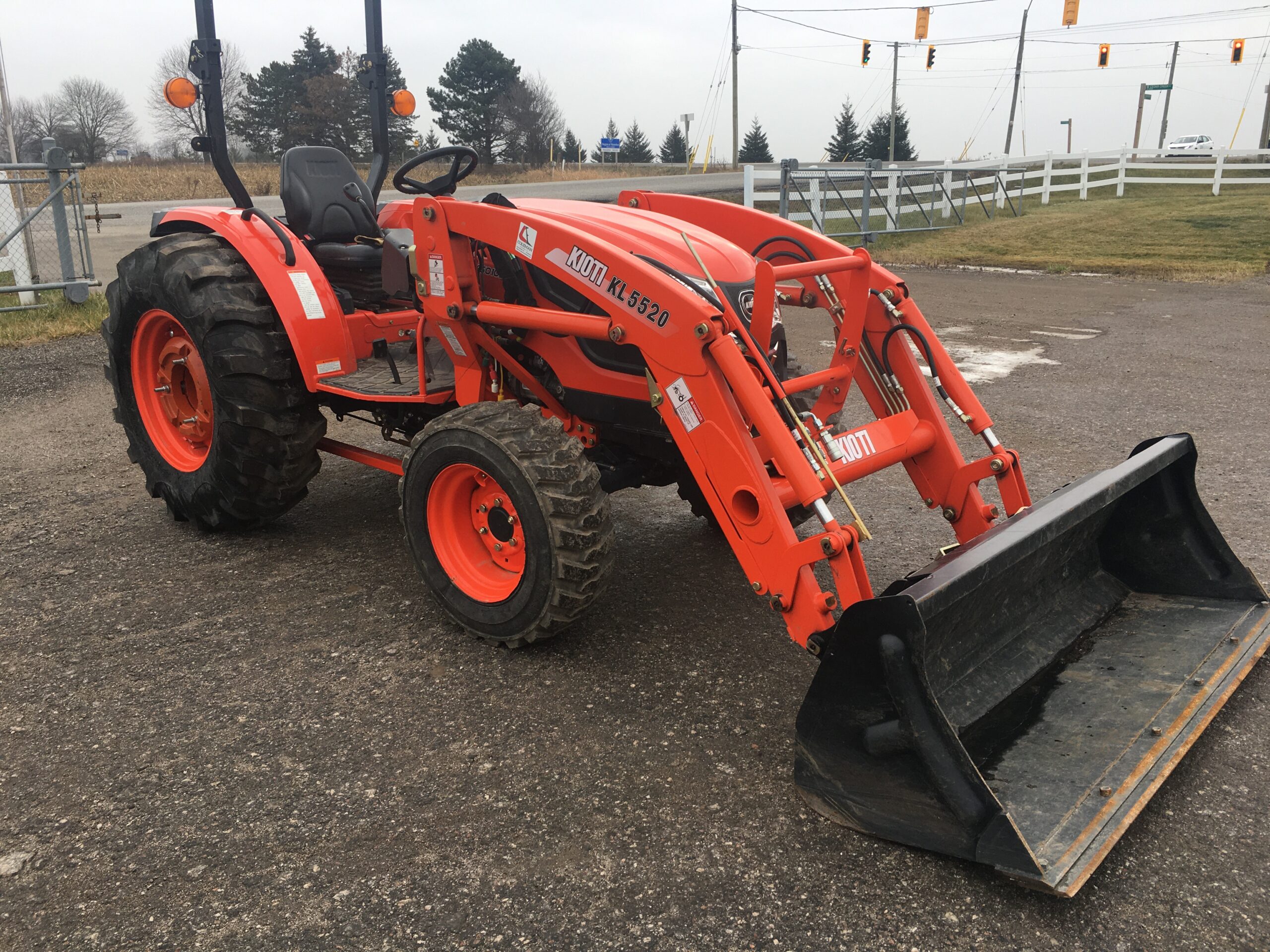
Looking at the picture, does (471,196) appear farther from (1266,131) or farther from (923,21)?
(1266,131)

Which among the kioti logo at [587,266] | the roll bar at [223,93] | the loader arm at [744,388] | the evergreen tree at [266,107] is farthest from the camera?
the evergreen tree at [266,107]

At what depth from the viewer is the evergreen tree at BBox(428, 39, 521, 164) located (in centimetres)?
4891

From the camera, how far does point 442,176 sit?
4352 mm

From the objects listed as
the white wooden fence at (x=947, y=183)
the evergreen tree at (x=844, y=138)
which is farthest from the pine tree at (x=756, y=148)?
the white wooden fence at (x=947, y=183)

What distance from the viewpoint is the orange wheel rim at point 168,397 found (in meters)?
4.77

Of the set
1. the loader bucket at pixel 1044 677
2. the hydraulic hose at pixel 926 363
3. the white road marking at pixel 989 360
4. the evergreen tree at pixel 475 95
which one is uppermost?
the evergreen tree at pixel 475 95

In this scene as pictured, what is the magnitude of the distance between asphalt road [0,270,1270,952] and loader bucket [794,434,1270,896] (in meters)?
0.13

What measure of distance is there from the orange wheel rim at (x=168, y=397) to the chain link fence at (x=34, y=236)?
5902 mm

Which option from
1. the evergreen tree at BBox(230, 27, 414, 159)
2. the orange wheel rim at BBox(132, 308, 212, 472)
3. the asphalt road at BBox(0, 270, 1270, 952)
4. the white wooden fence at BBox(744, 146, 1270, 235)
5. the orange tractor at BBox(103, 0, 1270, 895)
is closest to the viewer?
the asphalt road at BBox(0, 270, 1270, 952)

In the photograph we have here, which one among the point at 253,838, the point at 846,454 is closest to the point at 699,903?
the point at 253,838

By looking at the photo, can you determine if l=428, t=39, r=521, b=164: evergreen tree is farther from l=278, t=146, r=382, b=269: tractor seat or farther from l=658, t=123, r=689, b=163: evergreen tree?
l=278, t=146, r=382, b=269: tractor seat

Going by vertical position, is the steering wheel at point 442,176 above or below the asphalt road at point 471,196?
above

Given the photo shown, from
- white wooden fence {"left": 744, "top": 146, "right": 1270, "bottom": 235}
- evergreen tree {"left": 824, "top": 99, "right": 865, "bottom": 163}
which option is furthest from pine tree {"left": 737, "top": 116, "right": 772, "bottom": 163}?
white wooden fence {"left": 744, "top": 146, "right": 1270, "bottom": 235}

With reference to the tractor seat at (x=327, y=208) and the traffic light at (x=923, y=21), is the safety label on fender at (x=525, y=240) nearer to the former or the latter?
the tractor seat at (x=327, y=208)
